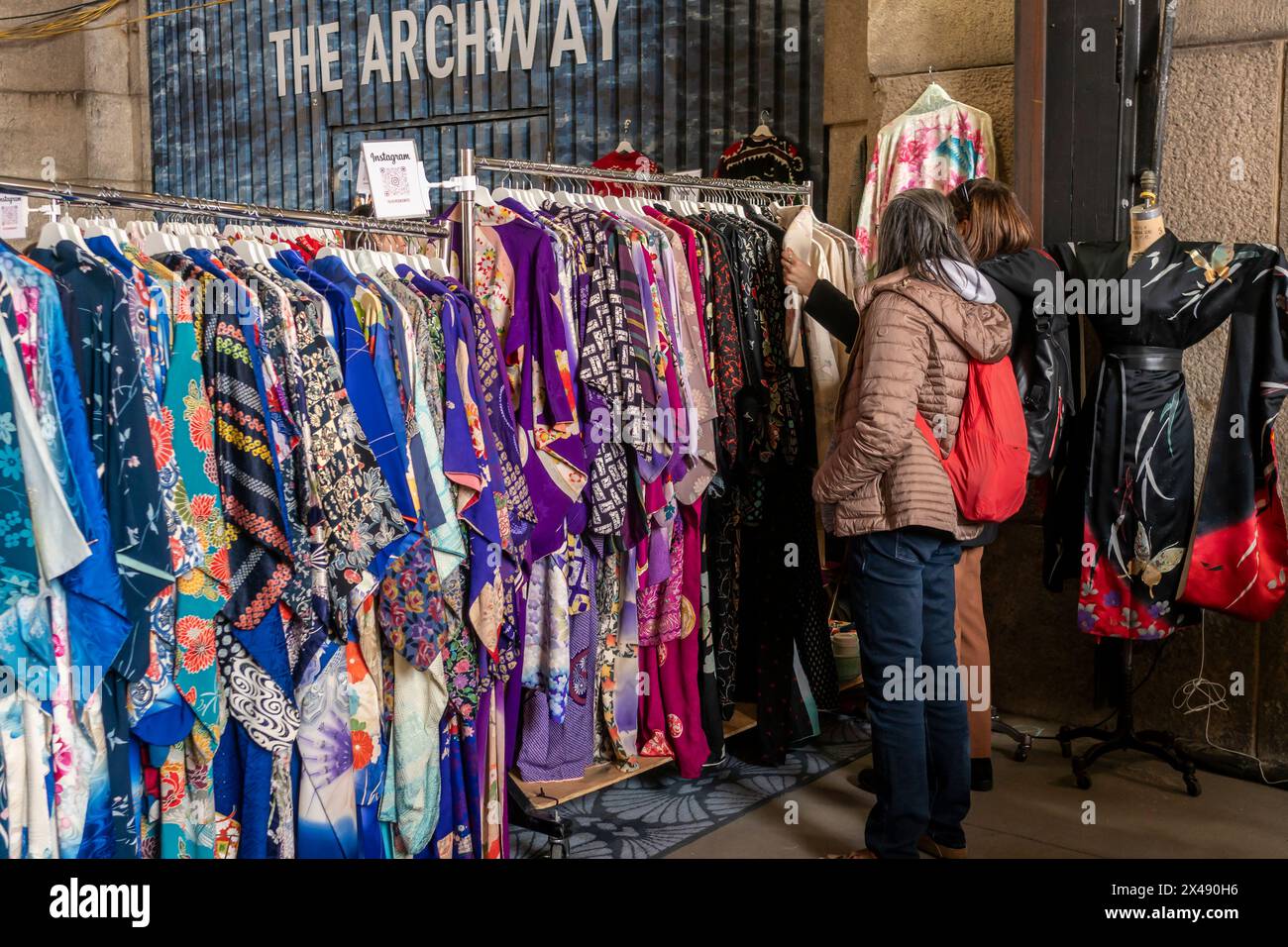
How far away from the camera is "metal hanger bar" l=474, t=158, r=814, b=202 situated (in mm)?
2931

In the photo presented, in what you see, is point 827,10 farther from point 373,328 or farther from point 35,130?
point 35,130

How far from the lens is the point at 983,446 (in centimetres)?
280

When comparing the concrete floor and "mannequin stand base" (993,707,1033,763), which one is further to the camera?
"mannequin stand base" (993,707,1033,763)

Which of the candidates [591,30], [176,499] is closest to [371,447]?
[176,499]

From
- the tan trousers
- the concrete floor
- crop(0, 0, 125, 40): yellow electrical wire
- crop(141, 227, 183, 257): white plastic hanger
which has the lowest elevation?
the concrete floor

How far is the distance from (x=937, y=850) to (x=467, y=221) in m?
1.93

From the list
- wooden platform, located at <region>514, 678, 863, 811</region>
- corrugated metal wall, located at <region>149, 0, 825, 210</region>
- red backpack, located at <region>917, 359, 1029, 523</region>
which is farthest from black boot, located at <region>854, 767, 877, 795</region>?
corrugated metal wall, located at <region>149, 0, 825, 210</region>

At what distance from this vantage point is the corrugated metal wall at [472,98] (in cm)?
511

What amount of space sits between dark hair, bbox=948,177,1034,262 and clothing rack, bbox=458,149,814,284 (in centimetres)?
79

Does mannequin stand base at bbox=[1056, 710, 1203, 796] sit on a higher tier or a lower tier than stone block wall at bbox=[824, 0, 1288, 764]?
lower

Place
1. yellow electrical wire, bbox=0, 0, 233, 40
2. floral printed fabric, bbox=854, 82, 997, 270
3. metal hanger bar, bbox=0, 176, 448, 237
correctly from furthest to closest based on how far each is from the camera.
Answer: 1. yellow electrical wire, bbox=0, 0, 233, 40
2. floral printed fabric, bbox=854, 82, 997, 270
3. metal hanger bar, bbox=0, 176, 448, 237

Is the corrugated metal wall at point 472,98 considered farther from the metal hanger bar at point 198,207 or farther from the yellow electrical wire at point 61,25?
the metal hanger bar at point 198,207

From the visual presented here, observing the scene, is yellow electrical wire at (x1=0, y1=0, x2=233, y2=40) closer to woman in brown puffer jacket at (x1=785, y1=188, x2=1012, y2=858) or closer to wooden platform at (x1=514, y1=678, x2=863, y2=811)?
wooden platform at (x1=514, y1=678, x2=863, y2=811)

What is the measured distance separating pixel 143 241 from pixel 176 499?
627 millimetres
